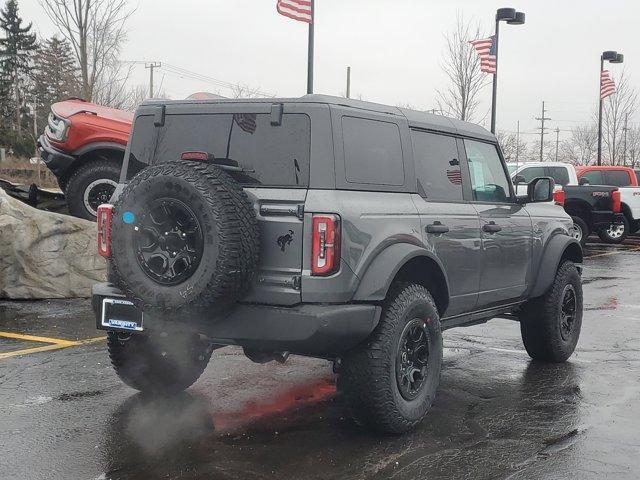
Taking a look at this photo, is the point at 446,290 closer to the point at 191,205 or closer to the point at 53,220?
the point at 191,205

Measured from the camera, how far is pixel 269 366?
620cm

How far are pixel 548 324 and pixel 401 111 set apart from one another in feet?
7.90

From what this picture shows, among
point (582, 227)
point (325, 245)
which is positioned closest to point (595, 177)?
point (582, 227)

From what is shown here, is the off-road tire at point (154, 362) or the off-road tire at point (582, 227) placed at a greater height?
the off-road tire at point (582, 227)

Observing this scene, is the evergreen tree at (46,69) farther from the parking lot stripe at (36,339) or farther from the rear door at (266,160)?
the rear door at (266,160)

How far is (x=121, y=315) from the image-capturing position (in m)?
4.40

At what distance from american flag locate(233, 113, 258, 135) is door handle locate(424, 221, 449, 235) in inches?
48.7

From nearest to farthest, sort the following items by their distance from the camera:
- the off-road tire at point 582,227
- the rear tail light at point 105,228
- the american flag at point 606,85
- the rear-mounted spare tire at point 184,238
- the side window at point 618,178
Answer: the rear-mounted spare tire at point 184,238
the rear tail light at point 105,228
the off-road tire at point 582,227
the side window at point 618,178
the american flag at point 606,85

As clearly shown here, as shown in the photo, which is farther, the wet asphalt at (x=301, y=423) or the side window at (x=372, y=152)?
the side window at (x=372, y=152)

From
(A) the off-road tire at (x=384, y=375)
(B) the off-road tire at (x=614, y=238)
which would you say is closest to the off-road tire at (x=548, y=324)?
(A) the off-road tire at (x=384, y=375)

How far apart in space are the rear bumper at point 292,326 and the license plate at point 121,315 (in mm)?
140

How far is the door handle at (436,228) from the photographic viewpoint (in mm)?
4746

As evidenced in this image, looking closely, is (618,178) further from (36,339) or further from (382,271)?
(382,271)

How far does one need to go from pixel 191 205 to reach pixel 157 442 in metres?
1.37
